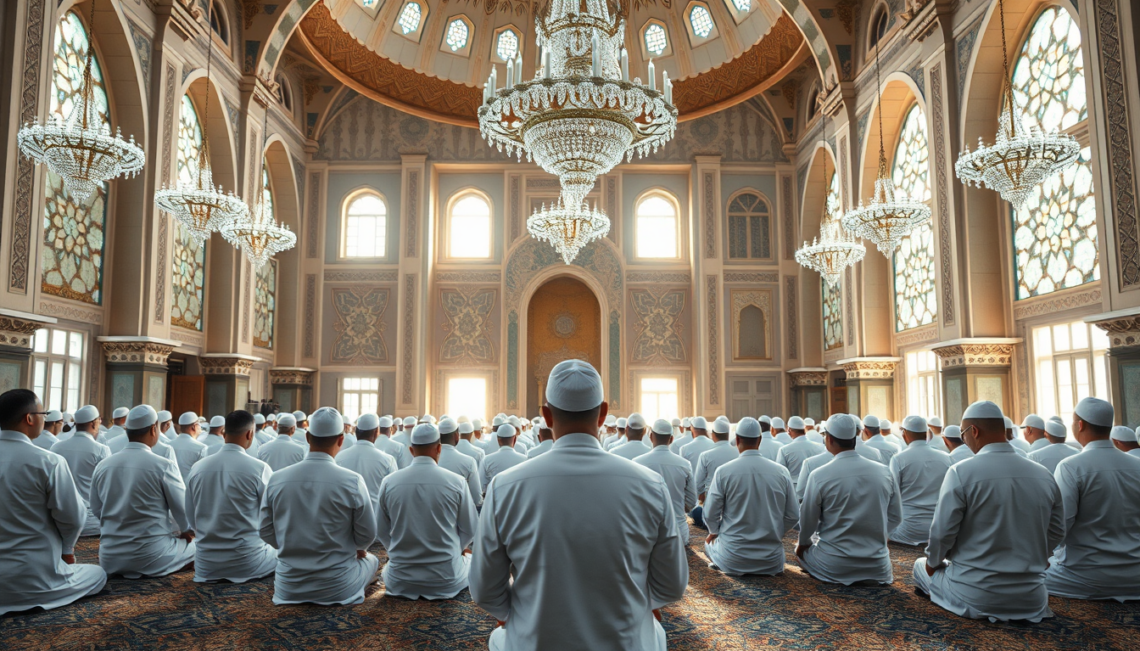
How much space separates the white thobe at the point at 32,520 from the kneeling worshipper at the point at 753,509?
141 inches

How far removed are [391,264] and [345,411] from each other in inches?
128

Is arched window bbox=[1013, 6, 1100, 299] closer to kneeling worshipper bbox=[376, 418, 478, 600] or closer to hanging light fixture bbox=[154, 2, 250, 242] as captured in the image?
kneeling worshipper bbox=[376, 418, 478, 600]

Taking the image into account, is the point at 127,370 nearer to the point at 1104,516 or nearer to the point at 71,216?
the point at 71,216

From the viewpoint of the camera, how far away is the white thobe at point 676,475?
5516mm

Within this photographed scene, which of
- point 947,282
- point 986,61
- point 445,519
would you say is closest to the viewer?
point 445,519

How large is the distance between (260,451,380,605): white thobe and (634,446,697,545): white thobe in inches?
85.5

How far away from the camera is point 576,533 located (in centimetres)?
195

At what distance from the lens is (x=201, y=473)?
4.54 meters

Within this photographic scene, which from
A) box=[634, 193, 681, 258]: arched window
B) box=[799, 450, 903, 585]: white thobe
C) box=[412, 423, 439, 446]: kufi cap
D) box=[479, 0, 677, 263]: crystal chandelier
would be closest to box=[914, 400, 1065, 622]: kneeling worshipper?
box=[799, 450, 903, 585]: white thobe

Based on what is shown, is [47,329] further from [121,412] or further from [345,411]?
[345,411]

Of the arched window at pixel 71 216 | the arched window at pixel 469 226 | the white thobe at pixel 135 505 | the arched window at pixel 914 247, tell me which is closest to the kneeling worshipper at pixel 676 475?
the white thobe at pixel 135 505

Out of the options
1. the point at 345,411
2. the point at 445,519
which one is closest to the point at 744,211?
the point at 345,411

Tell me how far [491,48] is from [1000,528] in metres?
15.3

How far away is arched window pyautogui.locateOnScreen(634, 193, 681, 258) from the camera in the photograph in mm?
16844
